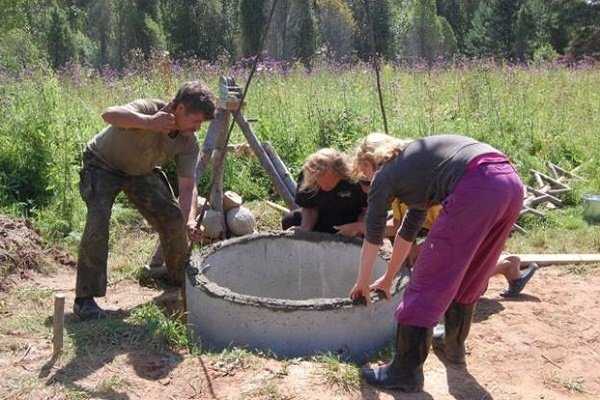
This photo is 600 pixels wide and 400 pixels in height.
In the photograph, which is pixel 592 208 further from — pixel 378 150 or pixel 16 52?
pixel 16 52

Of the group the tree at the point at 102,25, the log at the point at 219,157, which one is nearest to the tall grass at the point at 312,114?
the log at the point at 219,157

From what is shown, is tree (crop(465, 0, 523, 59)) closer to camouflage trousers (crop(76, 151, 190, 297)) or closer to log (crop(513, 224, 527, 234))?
log (crop(513, 224, 527, 234))

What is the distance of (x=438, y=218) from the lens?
3.05 meters

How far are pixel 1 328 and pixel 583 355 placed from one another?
3419 mm

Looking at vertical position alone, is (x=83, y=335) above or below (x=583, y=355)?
above

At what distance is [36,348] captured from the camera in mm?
3721

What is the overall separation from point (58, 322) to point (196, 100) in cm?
138

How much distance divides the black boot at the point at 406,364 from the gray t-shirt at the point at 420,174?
492 mm

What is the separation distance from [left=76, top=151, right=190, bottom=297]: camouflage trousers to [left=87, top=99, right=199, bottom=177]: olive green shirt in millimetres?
75

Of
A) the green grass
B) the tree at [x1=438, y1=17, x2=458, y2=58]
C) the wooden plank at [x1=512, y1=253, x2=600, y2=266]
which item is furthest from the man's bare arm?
the tree at [x1=438, y1=17, x2=458, y2=58]

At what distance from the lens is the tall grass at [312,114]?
6219mm

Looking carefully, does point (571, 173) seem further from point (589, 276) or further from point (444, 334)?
point (444, 334)

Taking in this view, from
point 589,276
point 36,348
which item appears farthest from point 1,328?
point 589,276

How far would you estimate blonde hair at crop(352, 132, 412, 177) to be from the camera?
3092 millimetres
